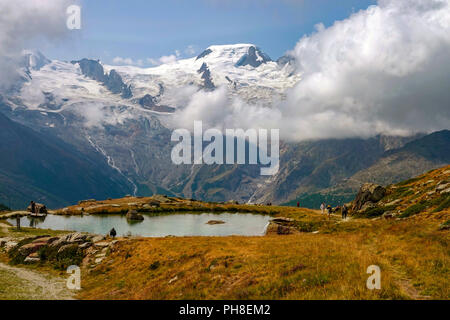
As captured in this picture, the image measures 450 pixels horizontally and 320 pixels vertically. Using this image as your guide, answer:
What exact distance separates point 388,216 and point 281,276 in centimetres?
4368

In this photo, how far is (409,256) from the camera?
26609mm

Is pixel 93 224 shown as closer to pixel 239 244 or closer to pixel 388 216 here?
pixel 239 244

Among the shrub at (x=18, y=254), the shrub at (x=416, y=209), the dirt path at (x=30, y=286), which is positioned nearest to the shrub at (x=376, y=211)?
the shrub at (x=416, y=209)

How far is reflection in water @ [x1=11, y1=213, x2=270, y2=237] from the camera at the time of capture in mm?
70250

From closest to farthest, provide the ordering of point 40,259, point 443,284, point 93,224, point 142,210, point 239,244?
point 443,284 < point 239,244 < point 40,259 < point 93,224 < point 142,210

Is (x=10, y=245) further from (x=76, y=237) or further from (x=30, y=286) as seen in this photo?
(x=30, y=286)

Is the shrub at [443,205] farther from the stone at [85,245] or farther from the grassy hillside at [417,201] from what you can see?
the stone at [85,245]

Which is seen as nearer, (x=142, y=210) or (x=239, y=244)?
(x=239, y=244)

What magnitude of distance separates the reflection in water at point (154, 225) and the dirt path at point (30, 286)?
29.1 meters

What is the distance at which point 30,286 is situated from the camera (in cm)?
3164

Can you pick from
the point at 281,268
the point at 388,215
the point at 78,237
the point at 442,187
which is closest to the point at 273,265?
the point at 281,268

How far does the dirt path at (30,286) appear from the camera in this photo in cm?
2814

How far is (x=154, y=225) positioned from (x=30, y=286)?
48776 millimetres
